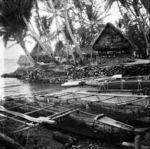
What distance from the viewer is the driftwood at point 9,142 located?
4.98 m

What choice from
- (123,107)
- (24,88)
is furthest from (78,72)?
(123,107)

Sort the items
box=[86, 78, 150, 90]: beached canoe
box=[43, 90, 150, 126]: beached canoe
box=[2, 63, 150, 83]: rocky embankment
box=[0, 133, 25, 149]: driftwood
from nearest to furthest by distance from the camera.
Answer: box=[0, 133, 25, 149]: driftwood → box=[43, 90, 150, 126]: beached canoe → box=[86, 78, 150, 90]: beached canoe → box=[2, 63, 150, 83]: rocky embankment

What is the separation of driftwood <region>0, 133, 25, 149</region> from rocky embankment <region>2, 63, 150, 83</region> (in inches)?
420

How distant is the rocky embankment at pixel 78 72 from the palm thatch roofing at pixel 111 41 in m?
2.51

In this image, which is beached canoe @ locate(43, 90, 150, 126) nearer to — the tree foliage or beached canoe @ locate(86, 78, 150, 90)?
beached canoe @ locate(86, 78, 150, 90)

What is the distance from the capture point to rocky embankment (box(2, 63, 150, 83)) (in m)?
14.0

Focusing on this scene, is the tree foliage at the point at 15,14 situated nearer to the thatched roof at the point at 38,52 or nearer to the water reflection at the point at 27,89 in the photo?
the water reflection at the point at 27,89

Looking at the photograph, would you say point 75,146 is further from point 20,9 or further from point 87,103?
point 20,9

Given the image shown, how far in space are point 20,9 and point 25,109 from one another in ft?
48.8

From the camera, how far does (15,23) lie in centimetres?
2150

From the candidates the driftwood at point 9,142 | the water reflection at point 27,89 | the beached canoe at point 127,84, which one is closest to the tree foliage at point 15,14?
the water reflection at point 27,89

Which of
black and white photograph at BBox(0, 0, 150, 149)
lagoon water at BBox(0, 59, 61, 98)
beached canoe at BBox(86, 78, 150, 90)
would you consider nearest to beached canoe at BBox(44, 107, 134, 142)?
black and white photograph at BBox(0, 0, 150, 149)

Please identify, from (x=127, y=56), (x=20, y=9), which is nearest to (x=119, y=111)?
(x=127, y=56)

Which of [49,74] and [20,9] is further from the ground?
[20,9]
